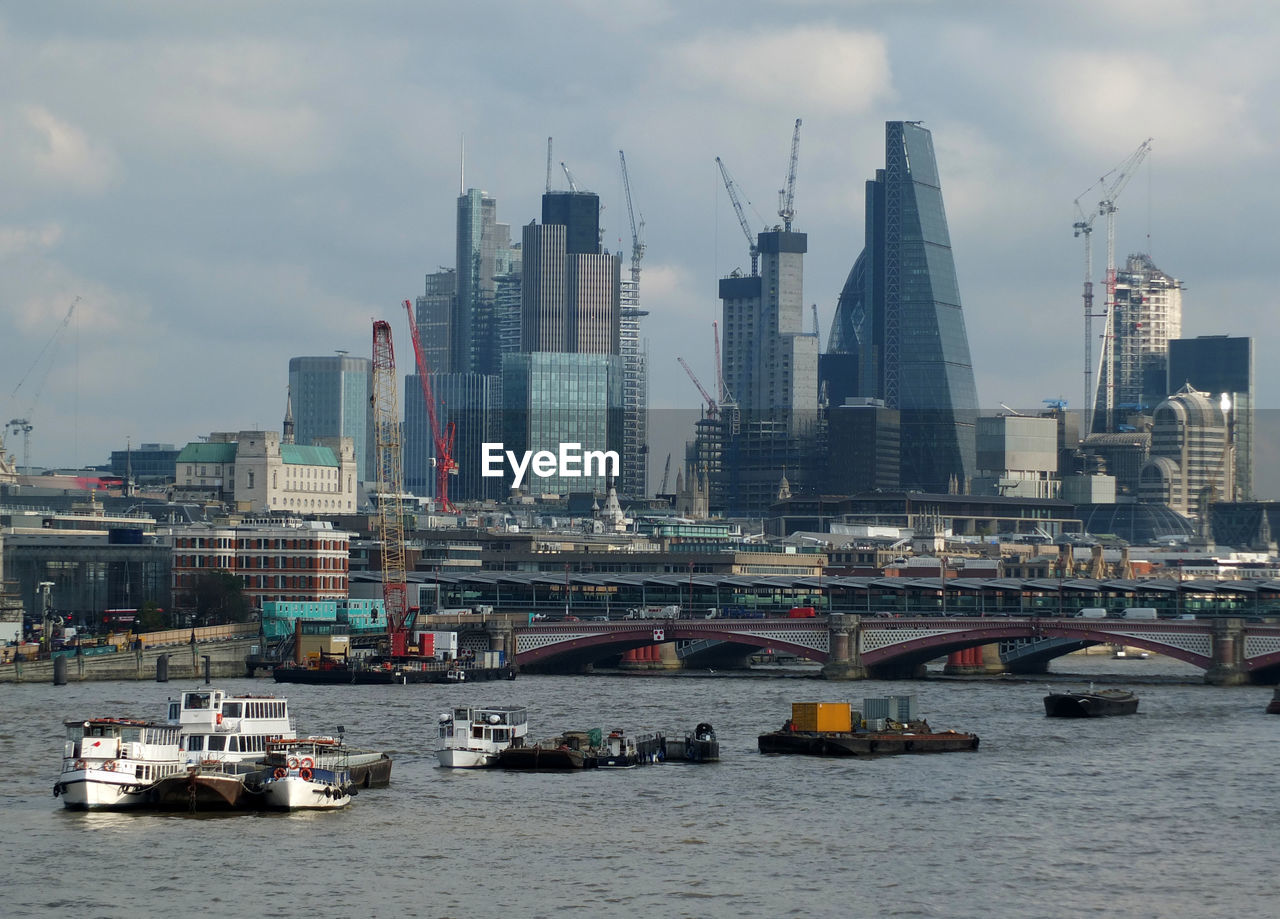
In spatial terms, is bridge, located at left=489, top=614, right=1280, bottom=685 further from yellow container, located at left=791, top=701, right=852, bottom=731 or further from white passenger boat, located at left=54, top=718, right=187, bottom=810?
white passenger boat, located at left=54, top=718, right=187, bottom=810

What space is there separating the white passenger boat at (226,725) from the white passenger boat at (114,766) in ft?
8.56

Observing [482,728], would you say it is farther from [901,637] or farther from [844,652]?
[901,637]

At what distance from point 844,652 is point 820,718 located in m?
57.9

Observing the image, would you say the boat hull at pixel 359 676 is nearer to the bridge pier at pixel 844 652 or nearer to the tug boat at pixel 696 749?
the bridge pier at pixel 844 652

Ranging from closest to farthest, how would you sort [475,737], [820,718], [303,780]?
[303,780] → [475,737] → [820,718]

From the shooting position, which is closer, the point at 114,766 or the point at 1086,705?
the point at 114,766

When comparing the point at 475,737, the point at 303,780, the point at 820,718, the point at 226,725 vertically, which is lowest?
the point at 303,780

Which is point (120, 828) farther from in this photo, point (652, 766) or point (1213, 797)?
point (1213, 797)

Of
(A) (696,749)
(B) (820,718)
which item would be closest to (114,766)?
(A) (696,749)

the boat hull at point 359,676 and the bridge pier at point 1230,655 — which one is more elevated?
the bridge pier at point 1230,655

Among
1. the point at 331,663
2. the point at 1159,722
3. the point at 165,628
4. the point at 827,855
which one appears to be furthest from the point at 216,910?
the point at 165,628

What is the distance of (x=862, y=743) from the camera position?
12456 centimetres

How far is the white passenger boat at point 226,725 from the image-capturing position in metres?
101

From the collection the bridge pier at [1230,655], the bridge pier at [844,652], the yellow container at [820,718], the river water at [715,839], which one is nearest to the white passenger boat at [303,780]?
the river water at [715,839]
